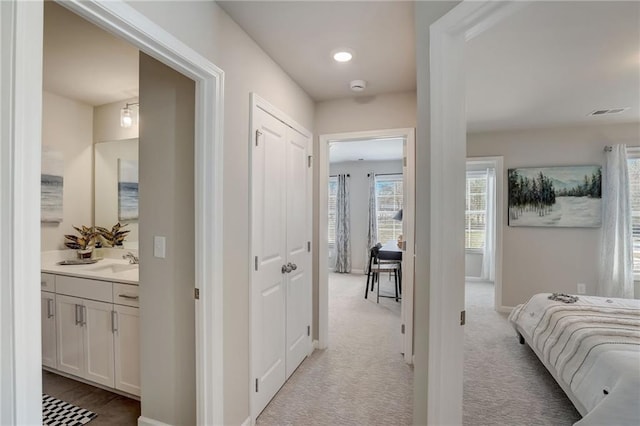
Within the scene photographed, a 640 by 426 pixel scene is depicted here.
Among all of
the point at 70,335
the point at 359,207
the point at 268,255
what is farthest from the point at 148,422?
the point at 359,207

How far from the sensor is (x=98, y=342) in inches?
87.2

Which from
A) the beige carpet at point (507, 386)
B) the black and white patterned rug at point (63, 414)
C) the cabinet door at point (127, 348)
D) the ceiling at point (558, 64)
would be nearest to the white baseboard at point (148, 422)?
the cabinet door at point (127, 348)

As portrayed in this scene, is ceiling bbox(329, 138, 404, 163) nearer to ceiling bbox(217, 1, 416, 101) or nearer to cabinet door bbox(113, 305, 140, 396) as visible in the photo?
ceiling bbox(217, 1, 416, 101)

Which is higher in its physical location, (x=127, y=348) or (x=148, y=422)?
(x=127, y=348)

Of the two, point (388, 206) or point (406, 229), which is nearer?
point (406, 229)

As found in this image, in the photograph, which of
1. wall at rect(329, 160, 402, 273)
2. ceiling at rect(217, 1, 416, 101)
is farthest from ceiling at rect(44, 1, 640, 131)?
wall at rect(329, 160, 402, 273)

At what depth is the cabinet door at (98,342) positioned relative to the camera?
217 cm

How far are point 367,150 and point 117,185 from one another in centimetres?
397

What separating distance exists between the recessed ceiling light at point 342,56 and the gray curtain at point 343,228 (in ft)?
15.6

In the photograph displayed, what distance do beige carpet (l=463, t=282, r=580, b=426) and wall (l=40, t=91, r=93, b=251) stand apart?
11.8ft

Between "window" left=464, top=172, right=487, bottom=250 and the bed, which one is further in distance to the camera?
"window" left=464, top=172, right=487, bottom=250

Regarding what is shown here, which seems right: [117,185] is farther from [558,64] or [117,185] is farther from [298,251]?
[558,64]

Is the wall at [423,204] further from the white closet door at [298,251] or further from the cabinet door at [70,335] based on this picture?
the cabinet door at [70,335]

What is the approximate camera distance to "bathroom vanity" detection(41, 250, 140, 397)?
2.10 meters
